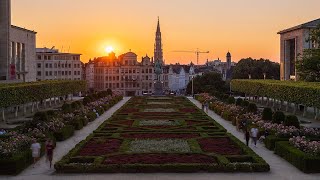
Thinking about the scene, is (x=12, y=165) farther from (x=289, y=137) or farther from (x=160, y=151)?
(x=289, y=137)

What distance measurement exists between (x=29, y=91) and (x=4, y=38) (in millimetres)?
33723

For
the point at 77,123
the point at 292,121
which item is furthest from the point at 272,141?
the point at 77,123

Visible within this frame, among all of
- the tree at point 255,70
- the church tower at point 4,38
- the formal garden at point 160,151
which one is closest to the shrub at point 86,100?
the formal garden at point 160,151

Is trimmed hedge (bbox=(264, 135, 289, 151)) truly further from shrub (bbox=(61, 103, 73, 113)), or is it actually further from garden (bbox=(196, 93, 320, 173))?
shrub (bbox=(61, 103, 73, 113))

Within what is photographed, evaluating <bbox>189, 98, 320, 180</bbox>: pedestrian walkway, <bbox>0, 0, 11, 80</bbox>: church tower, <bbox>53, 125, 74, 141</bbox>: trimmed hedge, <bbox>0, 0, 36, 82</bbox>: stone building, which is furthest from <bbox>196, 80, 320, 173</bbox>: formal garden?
<bbox>0, 0, 36, 82</bbox>: stone building

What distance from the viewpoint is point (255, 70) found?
409ft

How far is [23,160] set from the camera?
888 inches

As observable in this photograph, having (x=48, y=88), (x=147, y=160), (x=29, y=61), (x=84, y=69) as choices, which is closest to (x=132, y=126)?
(x=147, y=160)

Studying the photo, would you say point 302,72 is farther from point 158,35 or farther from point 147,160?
point 158,35

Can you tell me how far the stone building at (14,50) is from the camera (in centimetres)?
8306

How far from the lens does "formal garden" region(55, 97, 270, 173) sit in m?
21.9

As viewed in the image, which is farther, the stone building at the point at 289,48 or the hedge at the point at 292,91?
the stone building at the point at 289,48

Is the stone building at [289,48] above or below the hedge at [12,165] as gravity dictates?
above

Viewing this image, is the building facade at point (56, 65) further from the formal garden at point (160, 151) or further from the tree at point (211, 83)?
the formal garden at point (160, 151)
